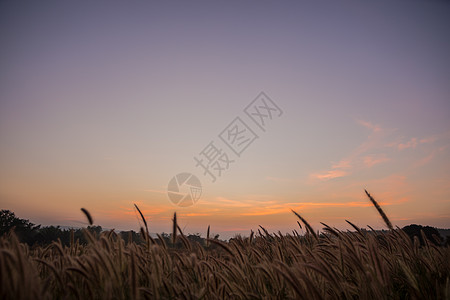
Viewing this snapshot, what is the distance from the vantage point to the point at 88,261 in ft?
7.26

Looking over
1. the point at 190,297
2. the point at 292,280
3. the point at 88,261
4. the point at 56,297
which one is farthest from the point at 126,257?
the point at 292,280

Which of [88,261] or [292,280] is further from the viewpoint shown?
[88,261]

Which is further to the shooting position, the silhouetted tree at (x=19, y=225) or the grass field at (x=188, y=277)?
the silhouetted tree at (x=19, y=225)

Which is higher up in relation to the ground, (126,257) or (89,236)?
(89,236)

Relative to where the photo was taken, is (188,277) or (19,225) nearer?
(188,277)

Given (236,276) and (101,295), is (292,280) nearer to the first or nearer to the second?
(236,276)

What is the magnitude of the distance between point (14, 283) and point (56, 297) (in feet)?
3.64

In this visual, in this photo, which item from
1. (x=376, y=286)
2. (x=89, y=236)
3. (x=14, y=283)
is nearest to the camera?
(x=14, y=283)

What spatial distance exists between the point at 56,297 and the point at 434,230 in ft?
53.8

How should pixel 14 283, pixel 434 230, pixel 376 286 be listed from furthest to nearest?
pixel 434 230, pixel 376 286, pixel 14 283

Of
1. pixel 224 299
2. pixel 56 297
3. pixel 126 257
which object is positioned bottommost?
pixel 224 299

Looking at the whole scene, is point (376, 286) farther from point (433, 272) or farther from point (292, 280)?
point (433, 272)

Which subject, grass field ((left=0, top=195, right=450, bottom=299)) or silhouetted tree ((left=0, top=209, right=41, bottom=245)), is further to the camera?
silhouetted tree ((left=0, top=209, right=41, bottom=245))

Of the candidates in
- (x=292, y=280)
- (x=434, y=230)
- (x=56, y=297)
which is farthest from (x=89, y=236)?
(x=434, y=230)
